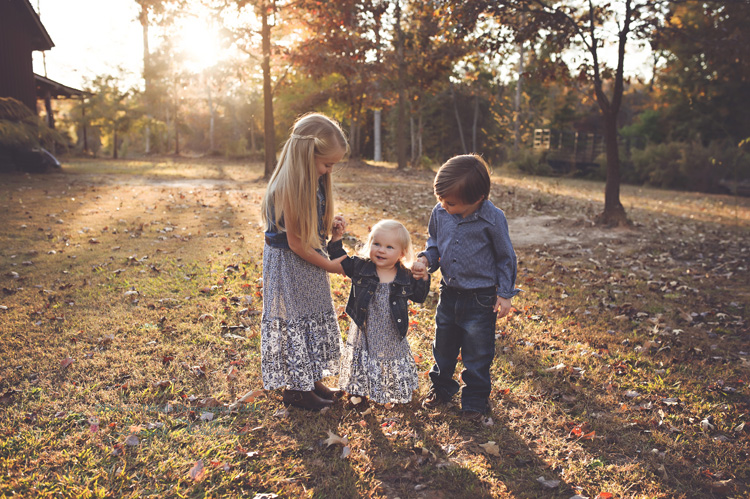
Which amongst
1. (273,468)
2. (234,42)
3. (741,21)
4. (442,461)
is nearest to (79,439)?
(273,468)

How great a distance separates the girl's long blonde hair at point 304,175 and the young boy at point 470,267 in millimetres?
698

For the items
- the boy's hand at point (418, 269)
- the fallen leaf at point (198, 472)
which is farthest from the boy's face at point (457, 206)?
the fallen leaf at point (198, 472)

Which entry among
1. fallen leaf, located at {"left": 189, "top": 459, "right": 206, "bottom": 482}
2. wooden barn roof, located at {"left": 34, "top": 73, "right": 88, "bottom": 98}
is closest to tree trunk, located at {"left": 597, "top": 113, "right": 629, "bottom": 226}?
fallen leaf, located at {"left": 189, "top": 459, "right": 206, "bottom": 482}

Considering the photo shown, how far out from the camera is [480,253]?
3.21 metres

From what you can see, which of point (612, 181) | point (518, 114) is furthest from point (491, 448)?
point (518, 114)

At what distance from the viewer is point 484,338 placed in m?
3.29

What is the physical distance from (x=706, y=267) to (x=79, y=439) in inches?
337

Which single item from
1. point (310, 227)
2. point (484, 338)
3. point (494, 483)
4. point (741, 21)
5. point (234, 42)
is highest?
point (234, 42)

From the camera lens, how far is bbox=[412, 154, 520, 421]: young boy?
3.10 meters

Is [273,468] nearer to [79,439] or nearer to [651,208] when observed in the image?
[79,439]

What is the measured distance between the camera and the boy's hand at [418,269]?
119 inches

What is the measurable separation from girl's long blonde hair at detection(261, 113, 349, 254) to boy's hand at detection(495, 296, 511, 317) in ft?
3.98

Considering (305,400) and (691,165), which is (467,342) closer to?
(305,400)

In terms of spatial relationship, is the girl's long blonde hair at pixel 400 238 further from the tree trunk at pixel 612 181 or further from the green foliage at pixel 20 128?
the green foliage at pixel 20 128
